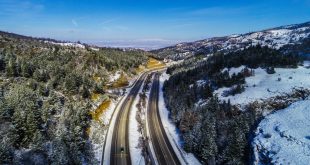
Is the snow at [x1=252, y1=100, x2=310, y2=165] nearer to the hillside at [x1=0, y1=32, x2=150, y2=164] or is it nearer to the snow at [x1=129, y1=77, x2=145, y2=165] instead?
the snow at [x1=129, y1=77, x2=145, y2=165]

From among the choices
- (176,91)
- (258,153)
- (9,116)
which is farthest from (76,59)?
(258,153)

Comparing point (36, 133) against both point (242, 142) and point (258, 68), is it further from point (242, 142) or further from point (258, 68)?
point (258, 68)

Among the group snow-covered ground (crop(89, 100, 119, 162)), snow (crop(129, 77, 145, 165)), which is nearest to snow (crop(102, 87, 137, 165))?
snow-covered ground (crop(89, 100, 119, 162))

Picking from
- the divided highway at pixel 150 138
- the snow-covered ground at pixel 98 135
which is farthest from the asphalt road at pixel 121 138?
the snow-covered ground at pixel 98 135

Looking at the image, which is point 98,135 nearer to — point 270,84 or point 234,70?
point 270,84

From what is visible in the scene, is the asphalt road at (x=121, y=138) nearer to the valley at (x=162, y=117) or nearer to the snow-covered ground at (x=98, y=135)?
the valley at (x=162, y=117)
